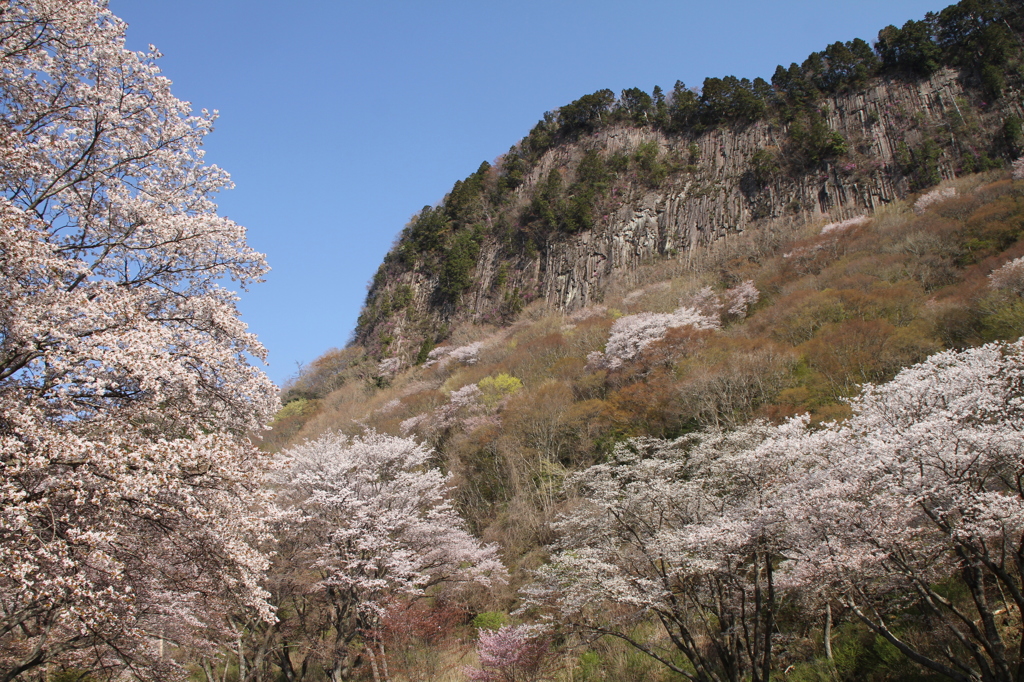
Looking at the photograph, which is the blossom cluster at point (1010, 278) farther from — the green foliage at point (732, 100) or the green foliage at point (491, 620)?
the green foliage at point (732, 100)

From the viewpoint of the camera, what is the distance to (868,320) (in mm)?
22688

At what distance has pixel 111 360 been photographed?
5.21 m

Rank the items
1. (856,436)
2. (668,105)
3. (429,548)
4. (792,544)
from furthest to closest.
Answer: (668,105) → (429,548) → (856,436) → (792,544)

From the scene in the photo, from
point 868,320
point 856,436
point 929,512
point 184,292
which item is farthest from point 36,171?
point 868,320

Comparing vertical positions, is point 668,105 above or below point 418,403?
above

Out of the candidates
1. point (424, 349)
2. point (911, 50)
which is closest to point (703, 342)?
point (424, 349)

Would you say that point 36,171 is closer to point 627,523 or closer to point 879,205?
point 627,523

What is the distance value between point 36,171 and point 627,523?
442 inches

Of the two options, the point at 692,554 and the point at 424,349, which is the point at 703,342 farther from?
the point at 424,349

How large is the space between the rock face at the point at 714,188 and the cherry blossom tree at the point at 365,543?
35.3m

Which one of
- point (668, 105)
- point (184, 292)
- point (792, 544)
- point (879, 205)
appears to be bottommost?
point (792, 544)

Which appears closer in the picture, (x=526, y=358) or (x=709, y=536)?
(x=709, y=536)

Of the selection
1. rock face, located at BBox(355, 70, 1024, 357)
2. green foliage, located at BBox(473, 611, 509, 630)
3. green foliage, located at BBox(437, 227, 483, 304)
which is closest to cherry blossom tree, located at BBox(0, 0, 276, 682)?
green foliage, located at BBox(473, 611, 509, 630)

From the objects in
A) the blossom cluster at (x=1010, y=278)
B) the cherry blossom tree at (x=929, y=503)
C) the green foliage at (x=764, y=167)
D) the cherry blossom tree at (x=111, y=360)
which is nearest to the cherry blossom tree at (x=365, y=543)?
the cherry blossom tree at (x=111, y=360)
